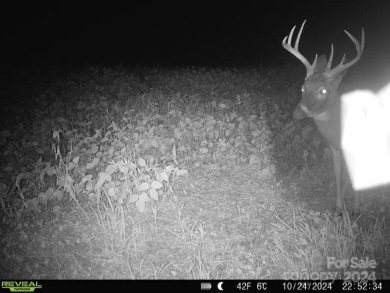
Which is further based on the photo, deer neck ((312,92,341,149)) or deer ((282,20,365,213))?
deer neck ((312,92,341,149))

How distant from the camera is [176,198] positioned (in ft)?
16.9

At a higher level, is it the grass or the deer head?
the deer head

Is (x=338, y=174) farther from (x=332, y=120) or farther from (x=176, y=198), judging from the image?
(x=176, y=198)

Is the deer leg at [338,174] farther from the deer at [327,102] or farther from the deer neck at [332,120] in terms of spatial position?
the deer neck at [332,120]

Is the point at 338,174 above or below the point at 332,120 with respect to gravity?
below

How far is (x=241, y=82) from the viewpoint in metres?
10.4

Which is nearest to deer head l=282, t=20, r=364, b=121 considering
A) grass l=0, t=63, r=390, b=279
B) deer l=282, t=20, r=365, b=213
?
deer l=282, t=20, r=365, b=213

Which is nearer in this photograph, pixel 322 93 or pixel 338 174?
pixel 322 93

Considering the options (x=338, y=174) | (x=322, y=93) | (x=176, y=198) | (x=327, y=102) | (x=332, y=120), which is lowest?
(x=176, y=198)

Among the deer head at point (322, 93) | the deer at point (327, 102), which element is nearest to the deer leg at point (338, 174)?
the deer at point (327, 102)

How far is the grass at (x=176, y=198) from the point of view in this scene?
399 centimetres

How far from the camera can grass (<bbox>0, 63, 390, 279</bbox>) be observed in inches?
157

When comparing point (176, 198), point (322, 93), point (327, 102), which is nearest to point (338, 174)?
point (327, 102)

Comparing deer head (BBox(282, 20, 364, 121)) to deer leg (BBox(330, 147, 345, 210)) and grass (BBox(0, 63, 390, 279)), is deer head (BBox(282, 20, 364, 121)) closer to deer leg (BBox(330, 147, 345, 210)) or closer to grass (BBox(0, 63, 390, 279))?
deer leg (BBox(330, 147, 345, 210))
